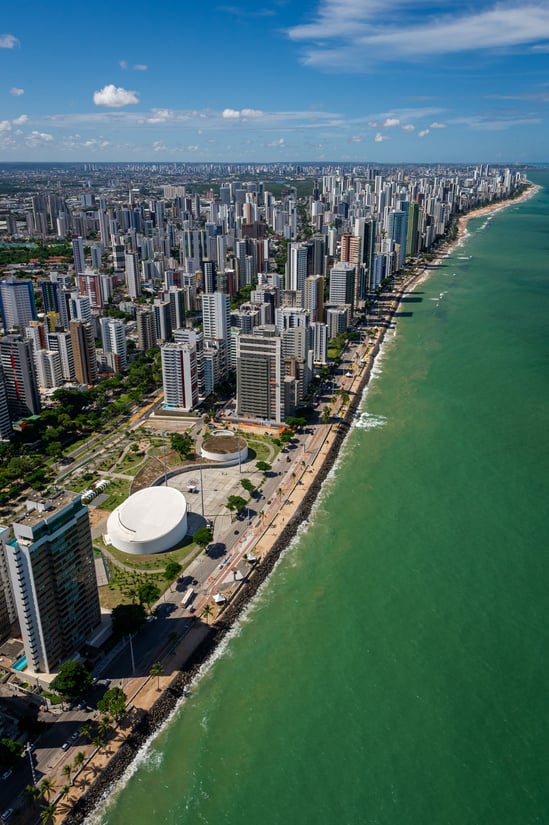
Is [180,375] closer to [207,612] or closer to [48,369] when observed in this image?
[48,369]

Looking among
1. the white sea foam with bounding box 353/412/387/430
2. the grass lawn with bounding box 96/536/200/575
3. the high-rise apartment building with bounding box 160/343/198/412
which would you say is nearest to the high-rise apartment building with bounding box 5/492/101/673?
the grass lawn with bounding box 96/536/200/575

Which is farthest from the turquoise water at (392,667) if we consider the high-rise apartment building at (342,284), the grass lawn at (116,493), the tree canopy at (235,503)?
the high-rise apartment building at (342,284)

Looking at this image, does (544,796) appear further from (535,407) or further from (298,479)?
(535,407)

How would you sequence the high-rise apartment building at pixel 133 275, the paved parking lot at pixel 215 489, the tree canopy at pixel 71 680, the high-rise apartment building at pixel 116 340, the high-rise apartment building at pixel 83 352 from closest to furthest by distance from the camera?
the tree canopy at pixel 71 680
the paved parking lot at pixel 215 489
the high-rise apartment building at pixel 83 352
the high-rise apartment building at pixel 116 340
the high-rise apartment building at pixel 133 275

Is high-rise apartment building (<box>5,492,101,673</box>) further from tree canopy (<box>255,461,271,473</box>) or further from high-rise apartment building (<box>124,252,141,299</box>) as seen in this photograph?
high-rise apartment building (<box>124,252,141,299</box>)

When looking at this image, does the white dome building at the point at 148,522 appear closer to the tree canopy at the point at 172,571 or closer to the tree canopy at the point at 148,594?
the tree canopy at the point at 172,571

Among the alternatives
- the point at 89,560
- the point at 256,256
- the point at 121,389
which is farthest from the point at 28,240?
the point at 89,560
